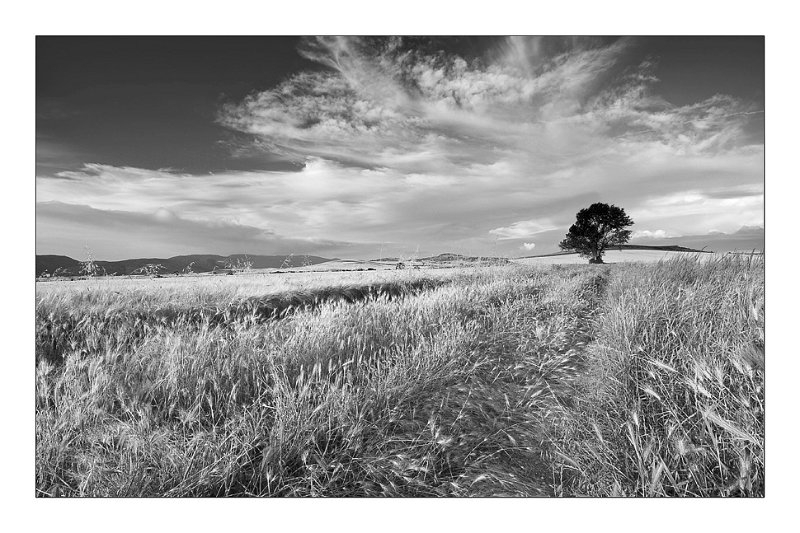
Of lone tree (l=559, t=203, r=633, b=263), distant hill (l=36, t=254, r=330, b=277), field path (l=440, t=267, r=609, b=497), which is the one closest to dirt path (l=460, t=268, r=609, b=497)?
field path (l=440, t=267, r=609, b=497)

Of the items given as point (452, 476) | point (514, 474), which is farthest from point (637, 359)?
point (452, 476)

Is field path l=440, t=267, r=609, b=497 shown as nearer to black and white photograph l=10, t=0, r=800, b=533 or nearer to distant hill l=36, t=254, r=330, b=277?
black and white photograph l=10, t=0, r=800, b=533

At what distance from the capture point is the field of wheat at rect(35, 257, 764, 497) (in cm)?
222

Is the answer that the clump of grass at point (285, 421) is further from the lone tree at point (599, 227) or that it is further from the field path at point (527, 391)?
the lone tree at point (599, 227)

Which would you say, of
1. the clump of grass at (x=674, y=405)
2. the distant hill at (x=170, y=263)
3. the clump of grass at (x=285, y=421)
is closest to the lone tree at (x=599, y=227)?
the clump of grass at (x=674, y=405)

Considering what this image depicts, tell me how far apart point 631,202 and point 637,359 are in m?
1.83

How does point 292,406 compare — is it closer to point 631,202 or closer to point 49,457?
point 49,457

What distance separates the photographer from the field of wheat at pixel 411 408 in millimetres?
2221

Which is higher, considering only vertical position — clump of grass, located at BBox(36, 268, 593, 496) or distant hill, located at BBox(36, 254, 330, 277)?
distant hill, located at BBox(36, 254, 330, 277)

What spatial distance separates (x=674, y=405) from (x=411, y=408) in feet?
5.09

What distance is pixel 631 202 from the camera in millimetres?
4211

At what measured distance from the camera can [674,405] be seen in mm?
2441

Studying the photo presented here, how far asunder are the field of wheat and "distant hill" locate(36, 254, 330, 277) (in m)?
0.21

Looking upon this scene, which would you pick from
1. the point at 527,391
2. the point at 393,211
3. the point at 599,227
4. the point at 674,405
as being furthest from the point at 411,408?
the point at 599,227
